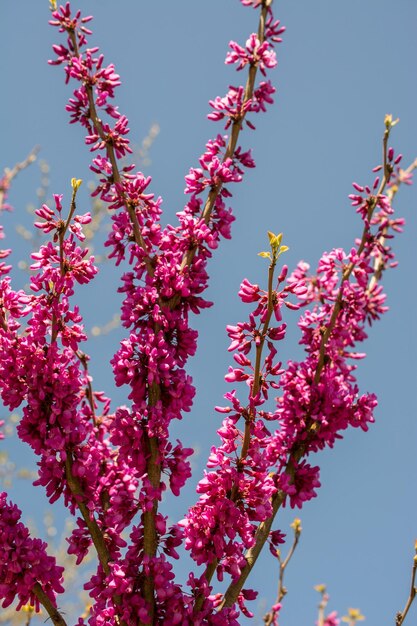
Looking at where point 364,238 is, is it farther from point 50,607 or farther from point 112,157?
point 50,607

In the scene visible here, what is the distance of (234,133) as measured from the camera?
11.1 ft

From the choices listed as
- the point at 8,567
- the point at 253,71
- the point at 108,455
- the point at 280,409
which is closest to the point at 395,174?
the point at 253,71

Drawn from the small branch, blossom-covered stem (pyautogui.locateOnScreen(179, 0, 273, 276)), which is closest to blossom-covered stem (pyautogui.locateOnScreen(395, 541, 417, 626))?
the small branch

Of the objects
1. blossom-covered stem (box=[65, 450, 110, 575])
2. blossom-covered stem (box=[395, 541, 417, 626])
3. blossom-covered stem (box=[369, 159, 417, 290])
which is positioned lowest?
blossom-covered stem (box=[65, 450, 110, 575])

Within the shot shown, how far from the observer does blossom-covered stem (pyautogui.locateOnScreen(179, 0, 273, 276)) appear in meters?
3.29

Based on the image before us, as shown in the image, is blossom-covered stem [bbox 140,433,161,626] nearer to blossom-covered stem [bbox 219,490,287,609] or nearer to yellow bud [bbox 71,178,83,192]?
blossom-covered stem [bbox 219,490,287,609]

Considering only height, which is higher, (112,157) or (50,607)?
(112,157)

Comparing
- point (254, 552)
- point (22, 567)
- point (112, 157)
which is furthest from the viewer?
point (112, 157)

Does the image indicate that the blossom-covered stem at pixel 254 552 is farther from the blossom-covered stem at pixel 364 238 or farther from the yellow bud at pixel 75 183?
the yellow bud at pixel 75 183

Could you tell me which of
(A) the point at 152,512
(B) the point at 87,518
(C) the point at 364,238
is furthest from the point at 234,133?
(B) the point at 87,518

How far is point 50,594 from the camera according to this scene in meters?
3.18

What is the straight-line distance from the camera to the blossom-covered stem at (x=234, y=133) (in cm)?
329

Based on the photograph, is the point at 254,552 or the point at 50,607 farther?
the point at 254,552

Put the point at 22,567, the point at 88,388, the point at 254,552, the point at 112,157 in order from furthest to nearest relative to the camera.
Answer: the point at 88,388 → the point at 112,157 → the point at 254,552 → the point at 22,567
